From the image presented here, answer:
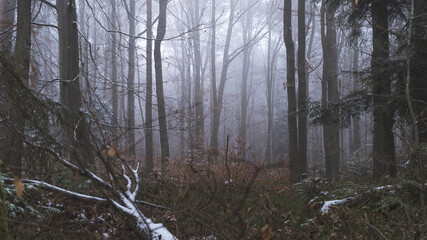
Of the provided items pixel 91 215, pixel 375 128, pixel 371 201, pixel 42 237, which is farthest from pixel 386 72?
pixel 42 237

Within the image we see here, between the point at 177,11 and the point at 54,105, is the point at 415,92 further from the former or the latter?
the point at 177,11

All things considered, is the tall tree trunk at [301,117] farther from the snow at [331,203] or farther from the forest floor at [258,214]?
the snow at [331,203]

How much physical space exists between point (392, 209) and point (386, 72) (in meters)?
3.46

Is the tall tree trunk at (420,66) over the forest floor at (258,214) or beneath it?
over

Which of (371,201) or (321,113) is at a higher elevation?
(321,113)

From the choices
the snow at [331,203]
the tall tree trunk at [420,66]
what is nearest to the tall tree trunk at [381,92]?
the tall tree trunk at [420,66]

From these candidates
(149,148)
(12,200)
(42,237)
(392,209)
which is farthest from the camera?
(149,148)

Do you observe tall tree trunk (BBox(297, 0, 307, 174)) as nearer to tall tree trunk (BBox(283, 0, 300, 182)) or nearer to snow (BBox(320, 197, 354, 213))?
tall tree trunk (BBox(283, 0, 300, 182))

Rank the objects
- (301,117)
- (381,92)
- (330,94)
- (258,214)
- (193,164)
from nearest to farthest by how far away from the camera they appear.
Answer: (258,214)
(381,92)
(193,164)
(301,117)
(330,94)

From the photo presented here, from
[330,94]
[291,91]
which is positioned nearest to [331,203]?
[291,91]

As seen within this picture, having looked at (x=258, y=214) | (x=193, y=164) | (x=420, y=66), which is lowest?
(x=258, y=214)

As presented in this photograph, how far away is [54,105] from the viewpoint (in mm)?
4012

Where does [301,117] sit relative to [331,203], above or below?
above

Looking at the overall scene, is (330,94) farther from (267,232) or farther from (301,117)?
(267,232)
